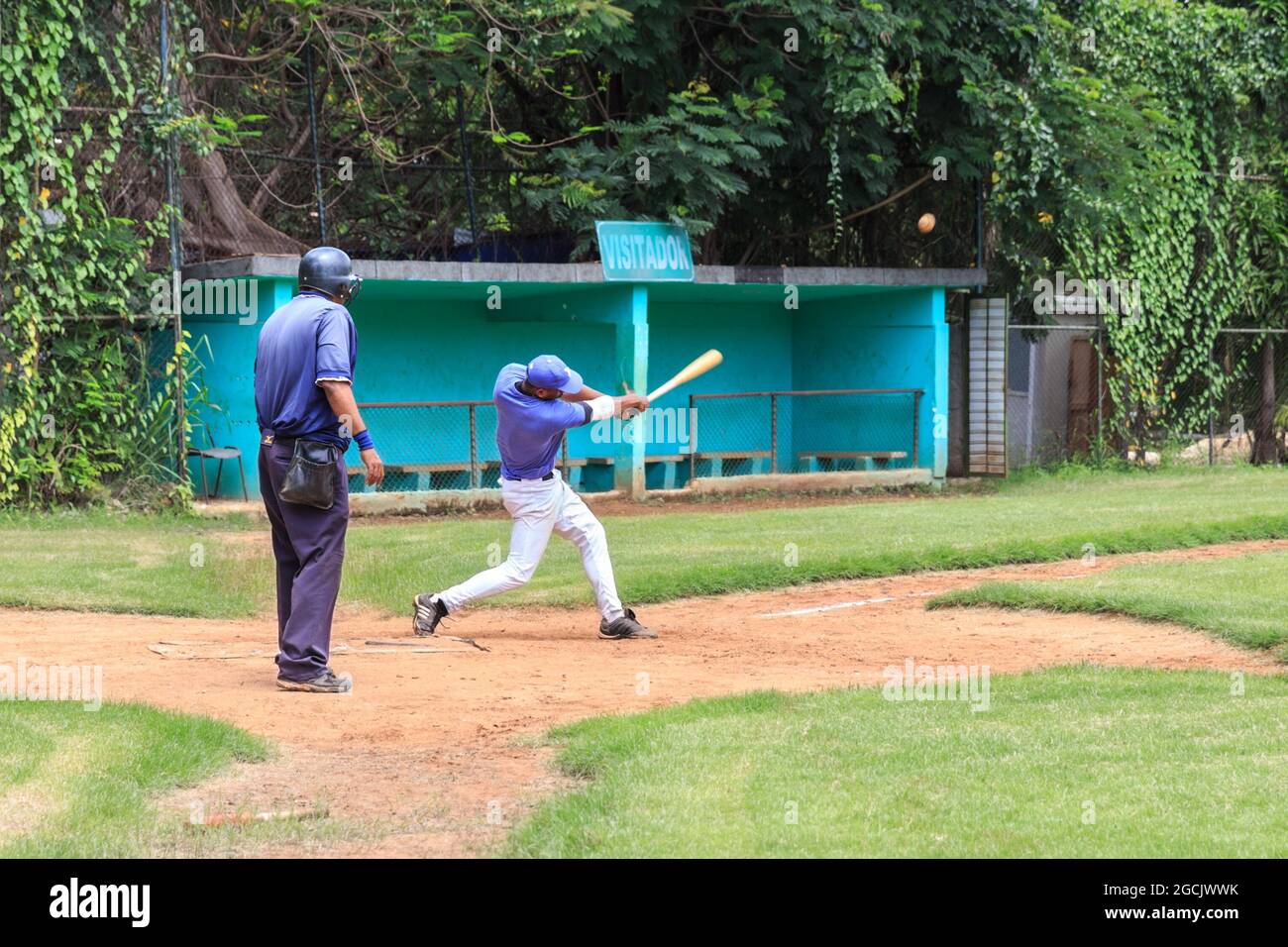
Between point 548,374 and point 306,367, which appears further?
point 548,374

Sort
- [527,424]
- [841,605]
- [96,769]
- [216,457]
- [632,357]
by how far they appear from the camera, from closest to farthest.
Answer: [96,769], [527,424], [841,605], [216,457], [632,357]

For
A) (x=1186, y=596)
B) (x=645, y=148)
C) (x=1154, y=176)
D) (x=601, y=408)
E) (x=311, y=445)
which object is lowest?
(x=1186, y=596)

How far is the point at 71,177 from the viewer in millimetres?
17016

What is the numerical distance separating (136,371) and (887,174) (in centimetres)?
1040

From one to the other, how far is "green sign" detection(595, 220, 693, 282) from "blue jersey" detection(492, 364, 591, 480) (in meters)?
9.43

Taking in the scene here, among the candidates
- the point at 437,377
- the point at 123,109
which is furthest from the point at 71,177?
the point at 437,377

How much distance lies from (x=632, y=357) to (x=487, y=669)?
11.4 metres

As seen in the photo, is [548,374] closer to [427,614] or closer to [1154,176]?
[427,614]

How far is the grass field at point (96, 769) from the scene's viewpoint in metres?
5.56

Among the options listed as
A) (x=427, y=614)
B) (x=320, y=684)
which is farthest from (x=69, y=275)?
(x=320, y=684)

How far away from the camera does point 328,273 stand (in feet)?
27.9

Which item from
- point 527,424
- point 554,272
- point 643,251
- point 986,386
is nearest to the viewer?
point 527,424
